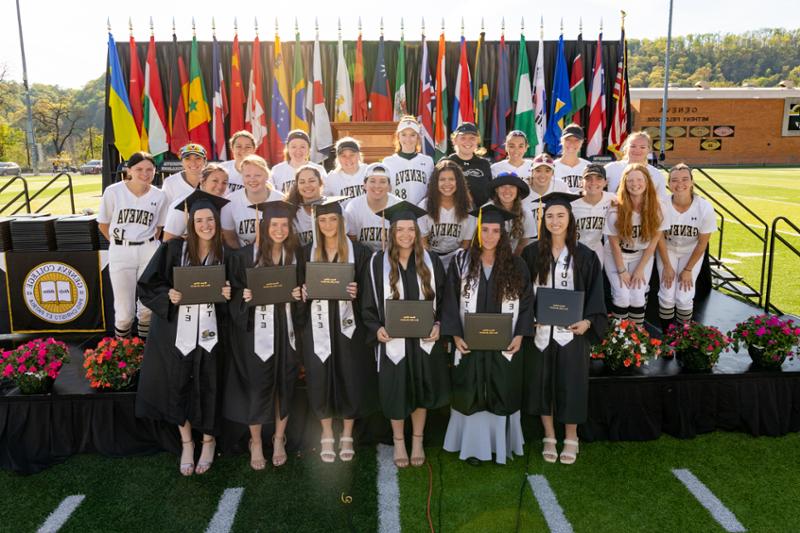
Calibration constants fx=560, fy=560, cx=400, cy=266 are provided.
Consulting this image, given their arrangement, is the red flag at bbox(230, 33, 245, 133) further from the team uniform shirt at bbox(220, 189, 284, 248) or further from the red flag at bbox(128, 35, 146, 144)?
the team uniform shirt at bbox(220, 189, 284, 248)

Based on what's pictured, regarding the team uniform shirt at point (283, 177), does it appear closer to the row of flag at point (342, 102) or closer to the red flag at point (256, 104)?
the row of flag at point (342, 102)

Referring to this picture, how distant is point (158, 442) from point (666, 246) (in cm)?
494

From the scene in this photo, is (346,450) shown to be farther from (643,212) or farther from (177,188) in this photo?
(643,212)

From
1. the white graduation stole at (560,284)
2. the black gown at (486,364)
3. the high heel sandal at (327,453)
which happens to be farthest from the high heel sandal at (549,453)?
the high heel sandal at (327,453)

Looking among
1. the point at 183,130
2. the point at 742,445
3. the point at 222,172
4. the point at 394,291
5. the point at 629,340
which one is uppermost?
the point at 183,130

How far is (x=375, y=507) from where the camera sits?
11.9 ft

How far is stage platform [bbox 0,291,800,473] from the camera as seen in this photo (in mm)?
4250

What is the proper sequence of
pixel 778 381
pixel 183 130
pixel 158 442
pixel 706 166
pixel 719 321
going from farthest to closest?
pixel 706 166 → pixel 183 130 → pixel 719 321 → pixel 778 381 → pixel 158 442

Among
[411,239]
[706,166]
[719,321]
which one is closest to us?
[411,239]

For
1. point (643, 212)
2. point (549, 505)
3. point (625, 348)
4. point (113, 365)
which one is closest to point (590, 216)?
point (643, 212)

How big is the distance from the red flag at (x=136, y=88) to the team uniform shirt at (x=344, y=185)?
4.77m

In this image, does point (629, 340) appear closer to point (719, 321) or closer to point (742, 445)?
point (742, 445)

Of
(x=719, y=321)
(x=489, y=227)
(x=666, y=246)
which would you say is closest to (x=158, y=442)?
(x=489, y=227)

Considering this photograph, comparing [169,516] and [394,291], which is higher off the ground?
[394,291]
